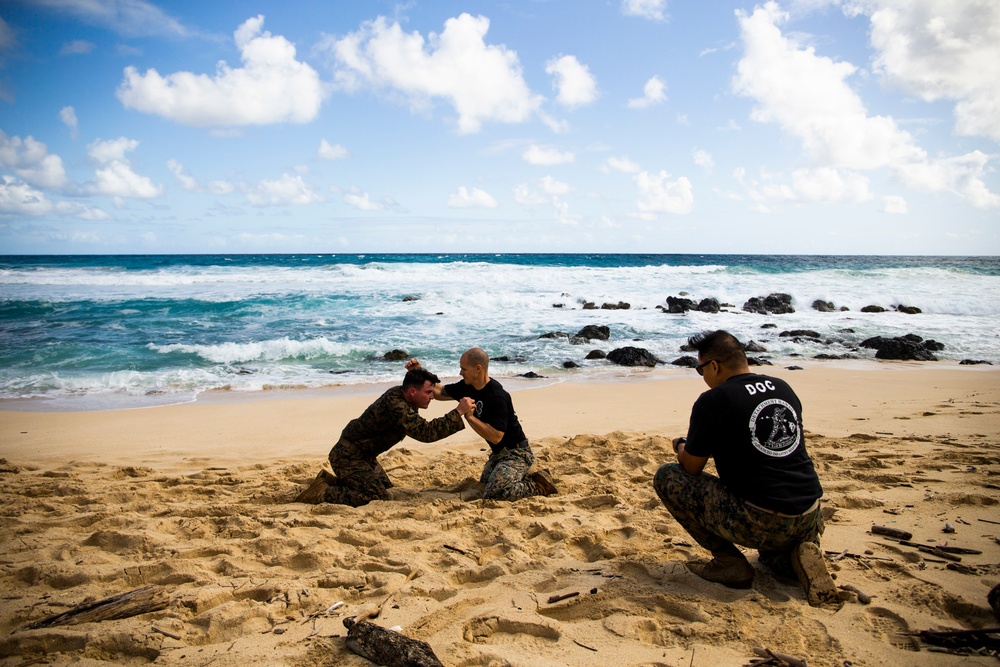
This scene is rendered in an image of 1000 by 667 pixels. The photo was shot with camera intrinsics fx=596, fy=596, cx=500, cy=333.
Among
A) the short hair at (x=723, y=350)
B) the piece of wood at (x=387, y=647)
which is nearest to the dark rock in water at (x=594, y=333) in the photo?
the short hair at (x=723, y=350)

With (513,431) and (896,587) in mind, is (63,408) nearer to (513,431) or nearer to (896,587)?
(513,431)

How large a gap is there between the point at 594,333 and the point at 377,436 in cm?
1156

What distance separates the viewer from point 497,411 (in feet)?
17.9

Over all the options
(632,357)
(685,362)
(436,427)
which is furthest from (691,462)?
(685,362)

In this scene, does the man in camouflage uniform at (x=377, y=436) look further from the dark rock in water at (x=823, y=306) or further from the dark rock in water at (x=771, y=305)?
the dark rock in water at (x=823, y=306)

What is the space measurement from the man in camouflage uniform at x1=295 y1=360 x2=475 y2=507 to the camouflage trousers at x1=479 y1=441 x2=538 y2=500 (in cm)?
60

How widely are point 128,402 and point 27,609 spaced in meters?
7.10

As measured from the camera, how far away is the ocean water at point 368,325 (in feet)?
38.2

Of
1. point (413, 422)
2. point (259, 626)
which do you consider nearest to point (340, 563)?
point (259, 626)

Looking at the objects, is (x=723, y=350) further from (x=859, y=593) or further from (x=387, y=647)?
(x=387, y=647)

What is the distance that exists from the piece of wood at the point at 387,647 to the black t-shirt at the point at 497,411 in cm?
269

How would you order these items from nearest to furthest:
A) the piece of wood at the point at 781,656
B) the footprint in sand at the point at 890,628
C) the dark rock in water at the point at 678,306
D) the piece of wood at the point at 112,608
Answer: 1. the piece of wood at the point at 781,656
2. the footprint in sand at the point at 890,628
3. the piece of wood at the point at 112,608
4. the dark rock in water at the point at 678,306

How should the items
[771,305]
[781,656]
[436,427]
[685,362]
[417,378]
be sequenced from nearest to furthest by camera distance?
[781,656]
[436,427]
[417,378]
[685,362]
[771,305]

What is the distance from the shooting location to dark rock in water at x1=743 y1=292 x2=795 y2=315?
23062 millimetres
